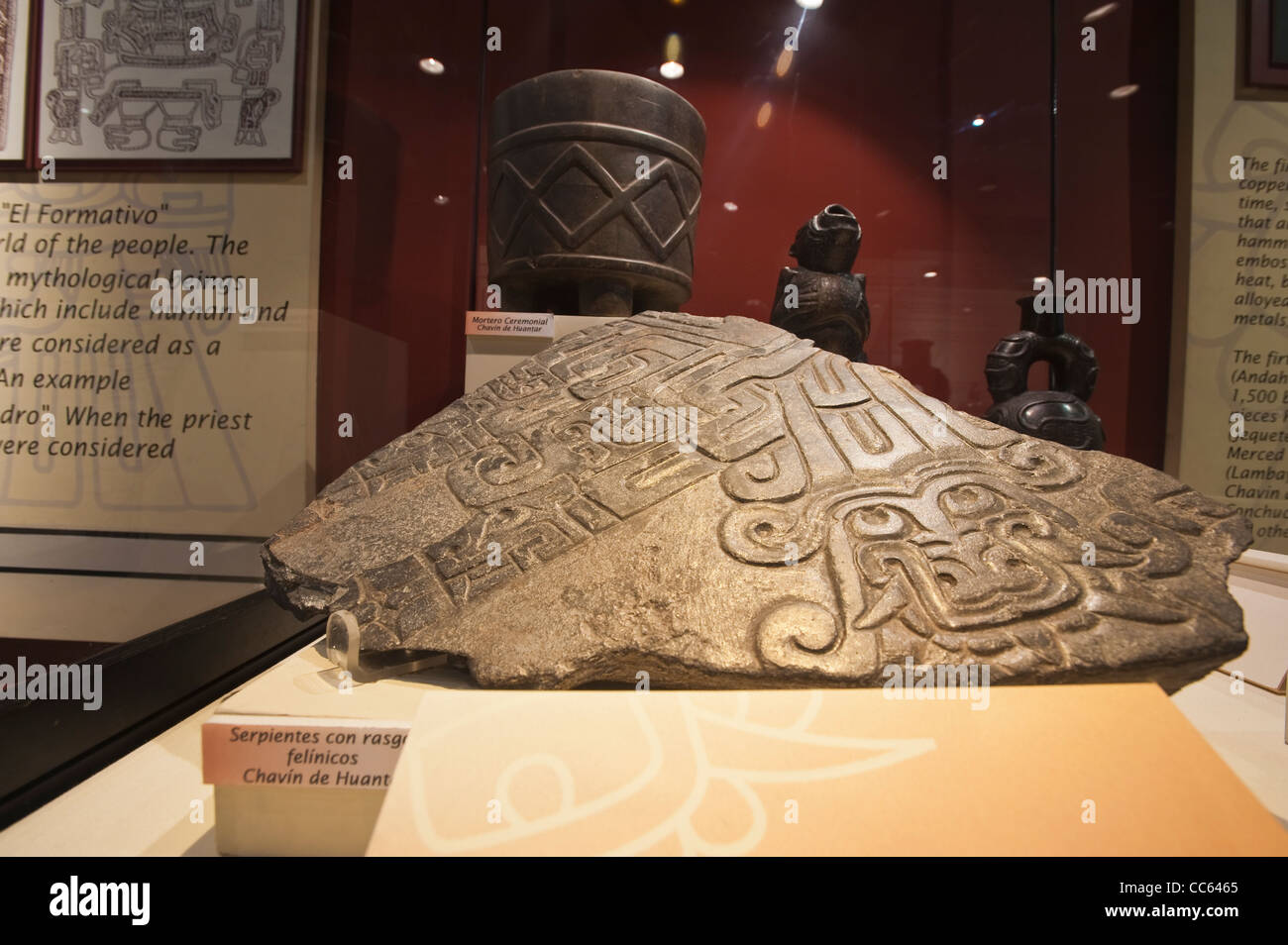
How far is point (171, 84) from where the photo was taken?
187 centimetres

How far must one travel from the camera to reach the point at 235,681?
1659mm

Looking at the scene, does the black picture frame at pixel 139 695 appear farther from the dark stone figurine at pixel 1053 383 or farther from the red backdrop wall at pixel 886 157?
the dark stone figurine at pixel 1053 383

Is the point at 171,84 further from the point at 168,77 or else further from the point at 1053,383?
the point at 1053,383

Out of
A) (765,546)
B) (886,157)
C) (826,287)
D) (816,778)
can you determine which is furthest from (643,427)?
(886,157)

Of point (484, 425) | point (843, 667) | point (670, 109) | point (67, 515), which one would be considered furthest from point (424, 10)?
point (843, 667)

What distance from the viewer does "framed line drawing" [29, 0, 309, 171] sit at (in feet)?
5.45

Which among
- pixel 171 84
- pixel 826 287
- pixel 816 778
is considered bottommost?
pixel 816 778

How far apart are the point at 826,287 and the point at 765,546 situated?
1309mm

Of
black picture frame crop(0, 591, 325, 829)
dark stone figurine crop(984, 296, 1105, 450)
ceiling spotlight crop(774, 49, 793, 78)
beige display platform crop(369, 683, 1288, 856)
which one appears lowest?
black picture frame crop(0, 591, 325, 829)

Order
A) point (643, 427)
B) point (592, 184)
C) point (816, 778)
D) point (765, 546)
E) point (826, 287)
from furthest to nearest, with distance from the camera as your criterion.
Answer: point (826, 287)
point (592, 184)
point (643, 427)
point (765, 546)
point (816, 778)

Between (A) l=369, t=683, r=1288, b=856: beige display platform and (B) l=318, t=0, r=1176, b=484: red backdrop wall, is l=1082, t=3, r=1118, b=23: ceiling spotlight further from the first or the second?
(A) l=369, t=683, r=1288, b=856: beige display platform

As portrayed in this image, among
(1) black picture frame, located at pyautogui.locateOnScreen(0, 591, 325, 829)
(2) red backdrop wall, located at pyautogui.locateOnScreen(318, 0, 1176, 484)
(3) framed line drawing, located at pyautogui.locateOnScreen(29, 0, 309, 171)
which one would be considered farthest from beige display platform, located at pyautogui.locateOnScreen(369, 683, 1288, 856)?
(3) framed line drawing, located at pyautogui.locateOnScreen(29, 0, 309, 171)

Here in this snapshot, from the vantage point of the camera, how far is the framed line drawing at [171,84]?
166 cm

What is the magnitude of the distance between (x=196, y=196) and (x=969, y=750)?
2196mm
